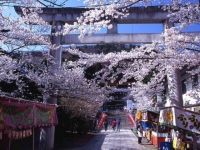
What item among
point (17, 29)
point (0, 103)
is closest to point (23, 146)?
point (0, 103)

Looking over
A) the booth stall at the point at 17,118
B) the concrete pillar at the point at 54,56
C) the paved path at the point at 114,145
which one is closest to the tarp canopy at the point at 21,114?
the booth stall at the point at 17,118

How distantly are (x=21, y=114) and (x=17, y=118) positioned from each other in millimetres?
461

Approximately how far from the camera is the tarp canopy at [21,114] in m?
10.8

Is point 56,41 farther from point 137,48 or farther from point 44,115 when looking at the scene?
point 44,115

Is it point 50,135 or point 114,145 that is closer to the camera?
point 50,135

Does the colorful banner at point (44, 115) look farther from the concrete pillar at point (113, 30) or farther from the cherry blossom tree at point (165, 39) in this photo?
the concrete pillar at point (113, 30)

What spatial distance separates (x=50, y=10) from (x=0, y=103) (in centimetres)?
1356

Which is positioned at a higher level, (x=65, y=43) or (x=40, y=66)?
(x=65, y=43)

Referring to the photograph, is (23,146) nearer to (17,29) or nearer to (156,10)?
(17,29)

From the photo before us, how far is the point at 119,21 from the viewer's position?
22031 millimetres

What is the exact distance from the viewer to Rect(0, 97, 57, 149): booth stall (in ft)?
35.5

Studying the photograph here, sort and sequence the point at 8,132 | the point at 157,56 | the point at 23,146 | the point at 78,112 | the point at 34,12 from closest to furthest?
the point at 8,132, the point at 23,146, the point at 157,56, the point at 34,12, the point at 78,112

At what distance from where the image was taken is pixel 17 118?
11938 mm

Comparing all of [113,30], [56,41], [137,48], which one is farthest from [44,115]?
[56,41]
